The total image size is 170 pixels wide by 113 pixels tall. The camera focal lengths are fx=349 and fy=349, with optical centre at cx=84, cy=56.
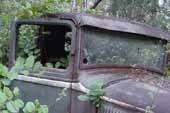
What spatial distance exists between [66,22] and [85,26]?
18 cm

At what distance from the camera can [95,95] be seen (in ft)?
8.73

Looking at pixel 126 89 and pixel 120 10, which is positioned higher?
pixel 120 10

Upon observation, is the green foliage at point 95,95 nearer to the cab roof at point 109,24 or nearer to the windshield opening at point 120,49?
the windshield opening at point 120,49

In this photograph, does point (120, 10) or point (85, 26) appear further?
point (120, 10)

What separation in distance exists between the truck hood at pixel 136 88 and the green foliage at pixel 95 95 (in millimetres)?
65

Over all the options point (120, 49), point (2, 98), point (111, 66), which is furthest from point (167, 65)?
point (2, 98)

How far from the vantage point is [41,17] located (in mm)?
3213

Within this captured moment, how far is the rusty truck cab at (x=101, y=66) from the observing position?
104 inches

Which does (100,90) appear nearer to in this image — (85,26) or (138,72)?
(85,26)

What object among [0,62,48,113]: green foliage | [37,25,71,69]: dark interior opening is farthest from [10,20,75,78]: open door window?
[0,62,48,113]: green foliage

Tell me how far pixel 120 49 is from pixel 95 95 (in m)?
0.82

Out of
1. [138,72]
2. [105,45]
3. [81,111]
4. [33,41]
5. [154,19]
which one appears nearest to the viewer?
[81,111]

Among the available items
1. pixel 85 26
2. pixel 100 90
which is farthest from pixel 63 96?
pixel 85 26

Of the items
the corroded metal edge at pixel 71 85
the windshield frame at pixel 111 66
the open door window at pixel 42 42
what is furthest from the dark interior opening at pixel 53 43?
the windshield frame at pixel 111 66
